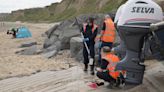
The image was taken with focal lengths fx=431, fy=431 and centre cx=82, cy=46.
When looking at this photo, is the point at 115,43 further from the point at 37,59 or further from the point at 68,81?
the point at 37,59

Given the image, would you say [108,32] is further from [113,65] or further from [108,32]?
[113,65]

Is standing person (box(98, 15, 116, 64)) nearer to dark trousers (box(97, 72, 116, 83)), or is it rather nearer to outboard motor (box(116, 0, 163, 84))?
dark trousers (box(97, 72, 116, 83))

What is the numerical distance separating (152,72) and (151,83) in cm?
99

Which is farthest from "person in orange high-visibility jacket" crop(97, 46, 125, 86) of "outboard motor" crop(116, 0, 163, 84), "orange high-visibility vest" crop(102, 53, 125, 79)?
"outboard motor" crop(116, 0, 163, 84)

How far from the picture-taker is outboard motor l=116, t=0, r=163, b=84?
7844 millimetres

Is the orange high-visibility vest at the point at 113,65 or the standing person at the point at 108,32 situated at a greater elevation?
the standing person at the point at 108,32

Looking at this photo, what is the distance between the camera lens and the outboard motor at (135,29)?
25.7 feet

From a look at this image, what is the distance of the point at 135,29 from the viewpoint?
25.7 ft

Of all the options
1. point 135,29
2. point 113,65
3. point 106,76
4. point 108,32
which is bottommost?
point 106,76

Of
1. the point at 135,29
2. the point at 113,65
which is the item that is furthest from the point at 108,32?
the point at 135,29

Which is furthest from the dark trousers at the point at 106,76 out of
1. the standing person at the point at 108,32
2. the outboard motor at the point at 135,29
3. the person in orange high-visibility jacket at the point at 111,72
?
the standing person at the point at 108,32

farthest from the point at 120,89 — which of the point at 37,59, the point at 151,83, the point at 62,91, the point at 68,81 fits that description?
the point at 37,59

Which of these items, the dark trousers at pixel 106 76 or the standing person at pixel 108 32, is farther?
the standing person at pixel 108 32

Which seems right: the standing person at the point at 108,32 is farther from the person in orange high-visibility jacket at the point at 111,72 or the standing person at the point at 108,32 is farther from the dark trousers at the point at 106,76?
the dark trousers at the point at 106,76
